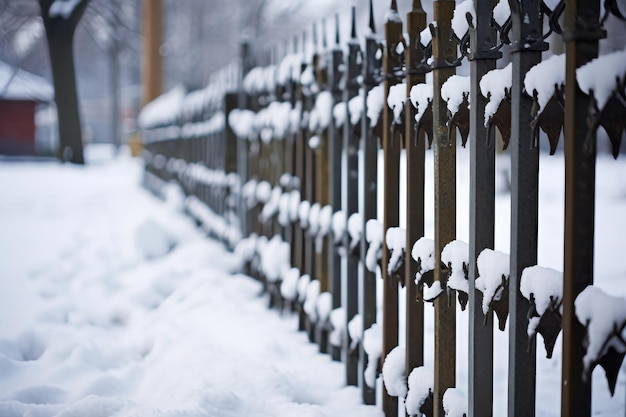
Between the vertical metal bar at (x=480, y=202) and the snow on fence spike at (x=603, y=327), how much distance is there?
377mm

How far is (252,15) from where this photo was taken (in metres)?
31.4

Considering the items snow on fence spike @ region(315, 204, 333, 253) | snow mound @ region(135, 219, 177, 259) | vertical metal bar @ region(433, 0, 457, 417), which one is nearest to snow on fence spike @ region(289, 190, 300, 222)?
snow on fence spike @ region(315, 204, 333, 253)

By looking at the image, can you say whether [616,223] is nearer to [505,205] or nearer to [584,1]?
[505,205]

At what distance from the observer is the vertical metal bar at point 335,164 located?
291cm

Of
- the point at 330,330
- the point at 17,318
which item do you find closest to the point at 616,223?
the point at 330,330

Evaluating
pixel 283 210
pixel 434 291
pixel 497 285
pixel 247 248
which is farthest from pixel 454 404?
pixel 247 248

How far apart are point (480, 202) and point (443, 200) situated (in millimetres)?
205

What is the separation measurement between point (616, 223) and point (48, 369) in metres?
5.96

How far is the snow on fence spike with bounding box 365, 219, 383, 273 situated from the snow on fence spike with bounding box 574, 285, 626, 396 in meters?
1.22

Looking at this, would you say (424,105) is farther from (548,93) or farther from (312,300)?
(312,300)

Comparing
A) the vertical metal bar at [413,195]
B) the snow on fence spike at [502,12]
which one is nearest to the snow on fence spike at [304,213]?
the vertical metal bar at [413,195]

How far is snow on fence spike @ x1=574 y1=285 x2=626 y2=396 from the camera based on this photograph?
120 cm

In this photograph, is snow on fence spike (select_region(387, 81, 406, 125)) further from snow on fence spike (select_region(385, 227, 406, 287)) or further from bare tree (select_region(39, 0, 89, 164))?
bare tree (select_region(39, 0, 89, 164))

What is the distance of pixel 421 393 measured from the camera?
6.59 ft
